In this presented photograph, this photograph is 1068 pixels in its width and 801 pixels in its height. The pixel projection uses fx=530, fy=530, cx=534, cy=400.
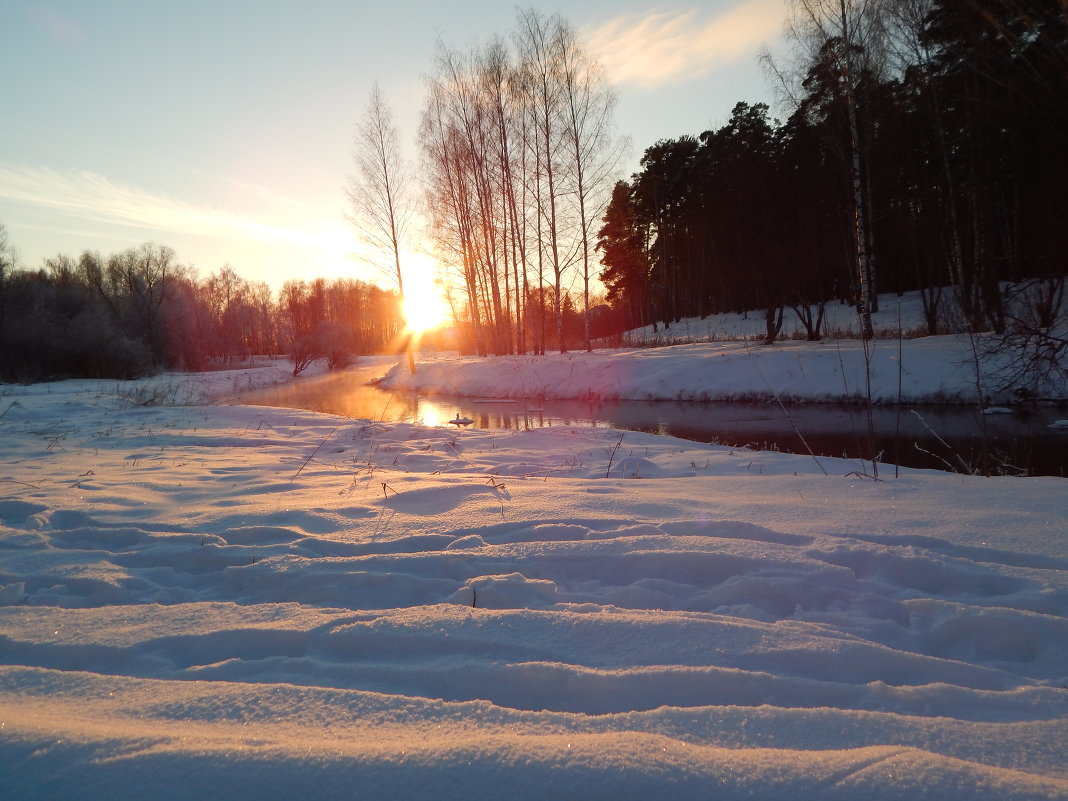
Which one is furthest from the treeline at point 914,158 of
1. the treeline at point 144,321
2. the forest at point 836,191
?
the treeline at point 144,321

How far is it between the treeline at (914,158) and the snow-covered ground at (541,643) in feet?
23.2

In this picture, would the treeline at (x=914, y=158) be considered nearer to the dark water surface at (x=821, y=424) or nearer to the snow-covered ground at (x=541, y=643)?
the dark water surface at (x=821, y=424)

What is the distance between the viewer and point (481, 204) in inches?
816

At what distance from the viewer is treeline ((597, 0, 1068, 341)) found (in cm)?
812

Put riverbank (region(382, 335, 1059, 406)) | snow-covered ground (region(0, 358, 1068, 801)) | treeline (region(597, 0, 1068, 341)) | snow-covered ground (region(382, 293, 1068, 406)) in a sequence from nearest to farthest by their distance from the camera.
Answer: snow-covered ground (region(0, 358, 1068, 801)), treeline (region(597, 0, 1068, 341)), snow-covered ground (region(382, 293, 1068, 406)), riverbank (region(382, 335, 1059, 406))

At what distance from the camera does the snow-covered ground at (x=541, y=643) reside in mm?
1019

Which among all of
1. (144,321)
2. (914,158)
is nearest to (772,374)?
(914,158)

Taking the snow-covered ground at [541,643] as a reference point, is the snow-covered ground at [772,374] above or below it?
above

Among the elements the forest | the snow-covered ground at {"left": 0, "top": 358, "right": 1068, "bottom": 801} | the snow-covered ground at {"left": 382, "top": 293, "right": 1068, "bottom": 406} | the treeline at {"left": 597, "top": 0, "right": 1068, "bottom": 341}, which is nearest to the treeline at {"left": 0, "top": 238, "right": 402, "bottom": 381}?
the forest

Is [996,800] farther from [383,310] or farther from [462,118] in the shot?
[383,310]

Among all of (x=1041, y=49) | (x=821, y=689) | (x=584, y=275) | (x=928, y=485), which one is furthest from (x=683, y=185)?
(x=821, y=689)

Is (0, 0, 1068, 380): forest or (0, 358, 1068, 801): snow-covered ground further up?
(0, 0, 1068, 380): forest

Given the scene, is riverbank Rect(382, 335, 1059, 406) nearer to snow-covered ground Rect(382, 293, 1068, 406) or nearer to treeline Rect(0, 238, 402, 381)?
snow-covered ground Rect(382, 293, 1068, 406)

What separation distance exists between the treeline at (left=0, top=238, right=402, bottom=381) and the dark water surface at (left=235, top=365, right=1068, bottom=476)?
14.5m
